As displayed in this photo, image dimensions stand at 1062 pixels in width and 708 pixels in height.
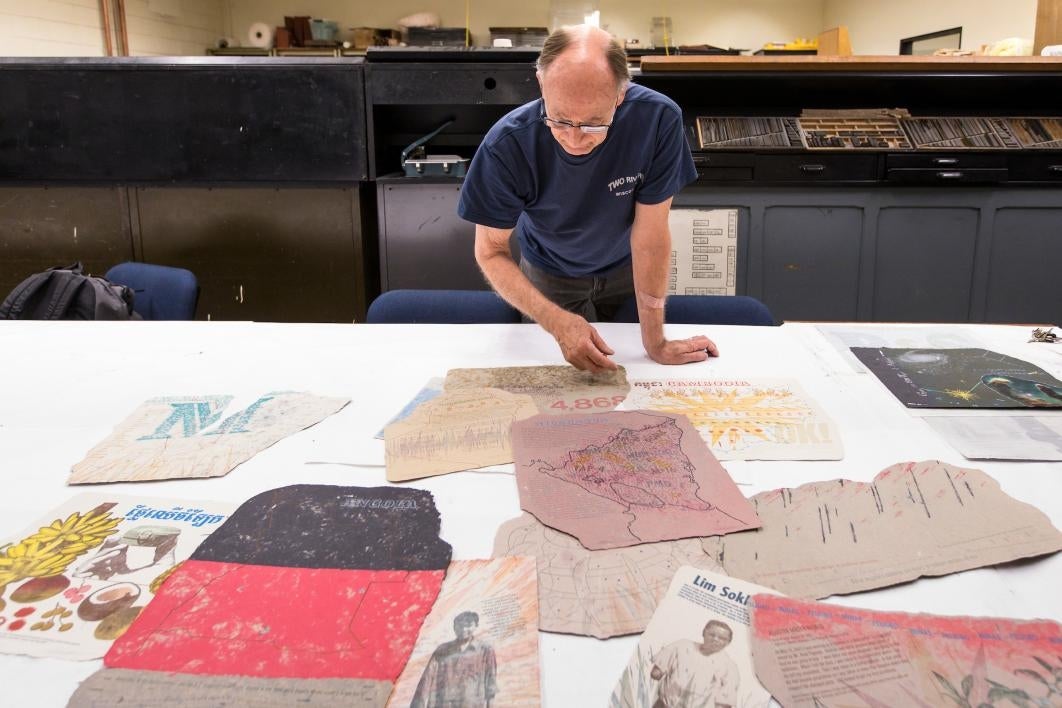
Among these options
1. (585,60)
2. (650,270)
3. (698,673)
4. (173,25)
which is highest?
(173,25)

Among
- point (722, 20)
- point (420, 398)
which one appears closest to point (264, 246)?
point (420, 398)

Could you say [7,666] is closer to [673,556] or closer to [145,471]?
[145,471]

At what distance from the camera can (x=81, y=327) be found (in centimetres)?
166

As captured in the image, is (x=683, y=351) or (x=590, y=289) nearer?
(x=683, y=351)

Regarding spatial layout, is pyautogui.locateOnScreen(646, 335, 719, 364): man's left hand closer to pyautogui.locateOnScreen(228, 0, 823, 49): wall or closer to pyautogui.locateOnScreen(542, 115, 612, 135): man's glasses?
pyautogui.locateOnScreen(542, 115, 612, 135): man's glasses

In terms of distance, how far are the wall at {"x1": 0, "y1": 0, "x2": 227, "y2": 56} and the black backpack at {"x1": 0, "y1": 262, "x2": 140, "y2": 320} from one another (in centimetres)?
322

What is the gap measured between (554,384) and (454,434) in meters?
0.26

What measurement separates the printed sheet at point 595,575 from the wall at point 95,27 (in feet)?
16.1

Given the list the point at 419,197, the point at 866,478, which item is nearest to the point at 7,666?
the point at 866,478

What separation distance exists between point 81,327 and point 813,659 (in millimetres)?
1689

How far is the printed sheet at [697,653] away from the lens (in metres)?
0.58

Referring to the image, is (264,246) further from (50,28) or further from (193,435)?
(50,28)

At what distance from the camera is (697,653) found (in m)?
0.62

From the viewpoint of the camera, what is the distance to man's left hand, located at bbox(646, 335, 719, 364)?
1381mm
